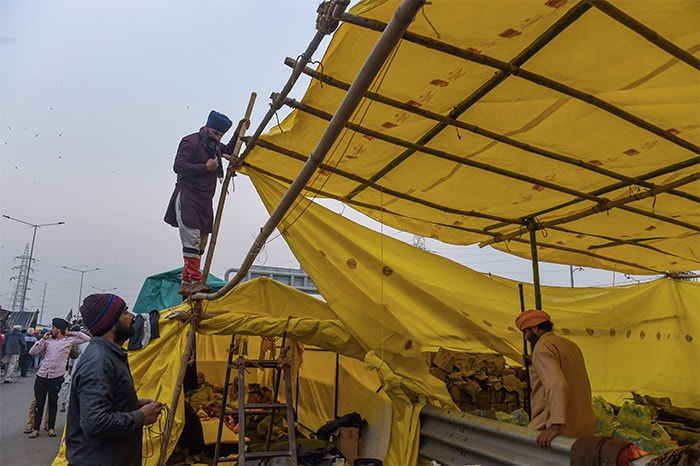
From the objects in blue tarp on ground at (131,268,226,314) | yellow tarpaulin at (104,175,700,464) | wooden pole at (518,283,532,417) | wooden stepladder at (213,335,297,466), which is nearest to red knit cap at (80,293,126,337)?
yellow tarpaulin at (104,175,700,464)

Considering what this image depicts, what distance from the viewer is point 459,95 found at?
10.2 feet

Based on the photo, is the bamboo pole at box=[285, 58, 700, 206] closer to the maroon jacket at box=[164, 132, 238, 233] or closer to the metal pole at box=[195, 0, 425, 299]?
the metal pole at box=[195, 0, 425, 299]

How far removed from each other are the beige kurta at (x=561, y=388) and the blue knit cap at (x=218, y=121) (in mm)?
3899

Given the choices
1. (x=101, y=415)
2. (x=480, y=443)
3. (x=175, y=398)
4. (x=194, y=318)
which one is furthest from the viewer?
(x=194, y=318)

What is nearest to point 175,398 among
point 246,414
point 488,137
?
point 246,414

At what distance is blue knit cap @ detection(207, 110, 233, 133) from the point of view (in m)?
4.96

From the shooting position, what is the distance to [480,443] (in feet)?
11.9

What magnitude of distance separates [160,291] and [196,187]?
25.3ft

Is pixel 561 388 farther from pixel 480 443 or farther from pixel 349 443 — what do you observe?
pixel 349 443

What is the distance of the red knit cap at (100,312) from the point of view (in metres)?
2.66

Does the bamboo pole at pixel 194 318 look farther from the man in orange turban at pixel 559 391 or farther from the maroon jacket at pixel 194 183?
the man in orange turban at pixel 559 391

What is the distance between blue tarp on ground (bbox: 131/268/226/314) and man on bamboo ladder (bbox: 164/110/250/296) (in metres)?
6.49

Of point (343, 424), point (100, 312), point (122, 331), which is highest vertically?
point (100, 312)

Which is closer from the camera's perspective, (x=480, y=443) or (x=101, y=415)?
(x=101, y=415)
